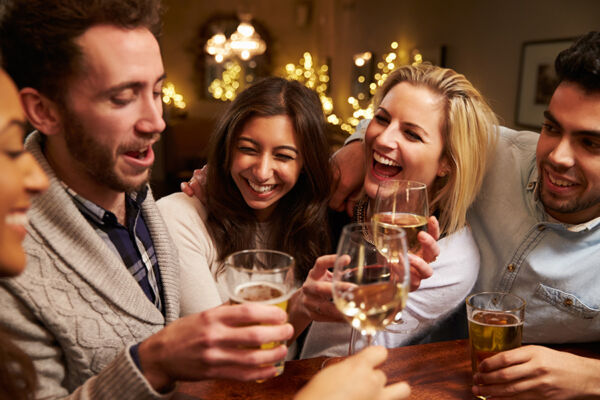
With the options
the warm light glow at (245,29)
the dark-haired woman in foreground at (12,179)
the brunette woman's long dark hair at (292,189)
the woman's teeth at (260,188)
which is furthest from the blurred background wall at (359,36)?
the dark-haired woman in foreground at (12,179)

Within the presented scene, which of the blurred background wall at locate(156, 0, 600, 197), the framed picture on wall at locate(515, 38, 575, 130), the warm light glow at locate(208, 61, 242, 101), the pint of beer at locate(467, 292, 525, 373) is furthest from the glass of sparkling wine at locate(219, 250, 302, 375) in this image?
the warm light glow at locate(208, 61, 242, 101)

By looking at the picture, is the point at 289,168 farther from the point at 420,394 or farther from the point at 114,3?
the point at 420,394

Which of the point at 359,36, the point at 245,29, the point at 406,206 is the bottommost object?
the point at 406,206

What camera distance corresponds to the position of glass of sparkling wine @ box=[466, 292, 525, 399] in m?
1.22

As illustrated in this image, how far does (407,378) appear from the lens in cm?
126

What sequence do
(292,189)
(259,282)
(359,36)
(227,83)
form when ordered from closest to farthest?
1. (259,282)
2. (292,189)
3. (359,36)
4. (227,83)

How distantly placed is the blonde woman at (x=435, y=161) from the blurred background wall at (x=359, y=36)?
1929mm

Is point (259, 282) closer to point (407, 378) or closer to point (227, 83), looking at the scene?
point (407, 378)

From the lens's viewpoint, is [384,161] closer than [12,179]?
No

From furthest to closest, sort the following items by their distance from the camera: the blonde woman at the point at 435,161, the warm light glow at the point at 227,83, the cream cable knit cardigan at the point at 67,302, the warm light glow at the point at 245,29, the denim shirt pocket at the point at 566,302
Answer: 1. the warm light glow at the point at 227,83
2. the warm light glow at the point at 245,29
3. the blonde woman at the point at 435,161
4. the denim shirt pocket at the point at 566,302
5. the cream cable knit cardigan at the point at 67,302

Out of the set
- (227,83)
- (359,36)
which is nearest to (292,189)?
(359,36)

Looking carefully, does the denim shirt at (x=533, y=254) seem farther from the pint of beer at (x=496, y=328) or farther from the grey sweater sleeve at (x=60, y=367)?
the grey sweater sleeve at (x=60, y=367)

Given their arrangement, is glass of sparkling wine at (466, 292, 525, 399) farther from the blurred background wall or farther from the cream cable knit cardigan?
the blurred background wall

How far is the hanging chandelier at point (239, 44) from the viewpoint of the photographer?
8.81 metres
